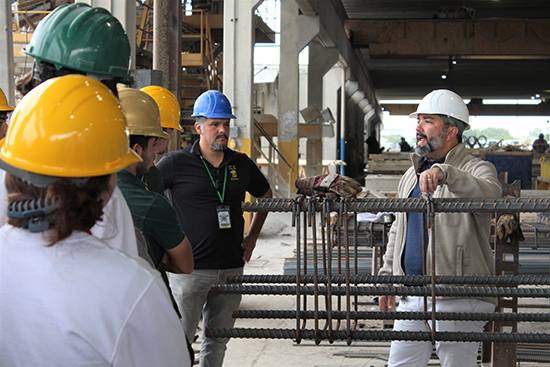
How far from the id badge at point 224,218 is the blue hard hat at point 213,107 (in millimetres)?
657

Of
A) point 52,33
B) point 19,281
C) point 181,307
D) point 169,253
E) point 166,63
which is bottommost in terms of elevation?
point 181,307

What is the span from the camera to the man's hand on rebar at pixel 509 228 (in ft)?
12.5

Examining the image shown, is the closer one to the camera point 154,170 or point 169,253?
point 169,253

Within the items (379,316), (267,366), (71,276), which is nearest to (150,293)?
(71,276)

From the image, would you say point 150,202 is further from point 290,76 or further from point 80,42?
point 290,76

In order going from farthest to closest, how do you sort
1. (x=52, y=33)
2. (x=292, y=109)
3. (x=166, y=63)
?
(x=292, y=109) < (x=166, y=63) < (x=52, y=33)

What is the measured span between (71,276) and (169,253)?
3.38 feet

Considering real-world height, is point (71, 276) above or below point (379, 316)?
above

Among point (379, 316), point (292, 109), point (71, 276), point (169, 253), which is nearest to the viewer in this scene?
point (71, 276)

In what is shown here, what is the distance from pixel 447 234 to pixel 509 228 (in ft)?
4.35

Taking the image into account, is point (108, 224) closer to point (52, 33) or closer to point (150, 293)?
point (150, 293)

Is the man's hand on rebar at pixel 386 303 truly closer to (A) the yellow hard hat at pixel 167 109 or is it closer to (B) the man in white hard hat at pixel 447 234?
(B) the man in white hard hat at pixel 447 234

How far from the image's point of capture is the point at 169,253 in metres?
2.12

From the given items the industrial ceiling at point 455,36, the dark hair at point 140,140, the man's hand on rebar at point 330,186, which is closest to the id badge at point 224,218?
the man's hand on rebar at point 330,186
